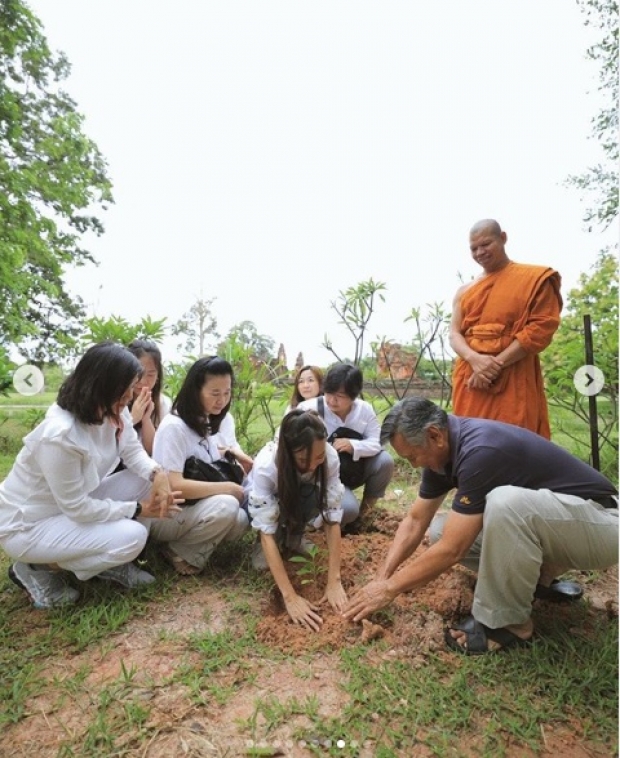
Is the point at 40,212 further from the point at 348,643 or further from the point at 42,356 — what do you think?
the point at 348,643

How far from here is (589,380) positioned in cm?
367

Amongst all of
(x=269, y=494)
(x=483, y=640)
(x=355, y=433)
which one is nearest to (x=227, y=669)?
(x=269, y=494)

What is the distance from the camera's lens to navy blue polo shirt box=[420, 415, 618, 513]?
1692 millimetres

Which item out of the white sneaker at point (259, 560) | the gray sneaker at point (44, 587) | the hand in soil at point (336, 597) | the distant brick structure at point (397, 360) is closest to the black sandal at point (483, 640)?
the hand in soil at point (336, 597)

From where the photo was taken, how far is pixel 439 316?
4.49m

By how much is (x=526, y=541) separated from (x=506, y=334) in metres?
1.14

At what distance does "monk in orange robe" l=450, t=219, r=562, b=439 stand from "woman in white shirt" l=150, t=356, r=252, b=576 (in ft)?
4.16

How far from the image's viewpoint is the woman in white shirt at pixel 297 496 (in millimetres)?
1953

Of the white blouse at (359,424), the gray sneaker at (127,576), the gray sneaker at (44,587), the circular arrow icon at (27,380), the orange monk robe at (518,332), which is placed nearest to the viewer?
the gray sneaker at (44,587)

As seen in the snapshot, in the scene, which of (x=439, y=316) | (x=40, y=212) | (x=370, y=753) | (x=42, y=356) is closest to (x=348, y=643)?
(x=370, y=753)

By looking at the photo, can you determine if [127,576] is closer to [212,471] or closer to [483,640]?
[212,471]

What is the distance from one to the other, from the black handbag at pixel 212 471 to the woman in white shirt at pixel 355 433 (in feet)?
1.61

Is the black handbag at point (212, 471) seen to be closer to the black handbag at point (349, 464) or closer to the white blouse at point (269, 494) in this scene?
the white blouse at point (269, 494)

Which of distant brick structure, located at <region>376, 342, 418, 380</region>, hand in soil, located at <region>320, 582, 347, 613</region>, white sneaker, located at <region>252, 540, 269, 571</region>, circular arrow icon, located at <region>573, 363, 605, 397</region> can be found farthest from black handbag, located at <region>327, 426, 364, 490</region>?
distant brick structure, located at <region>376, 342, 418, 380</region>
